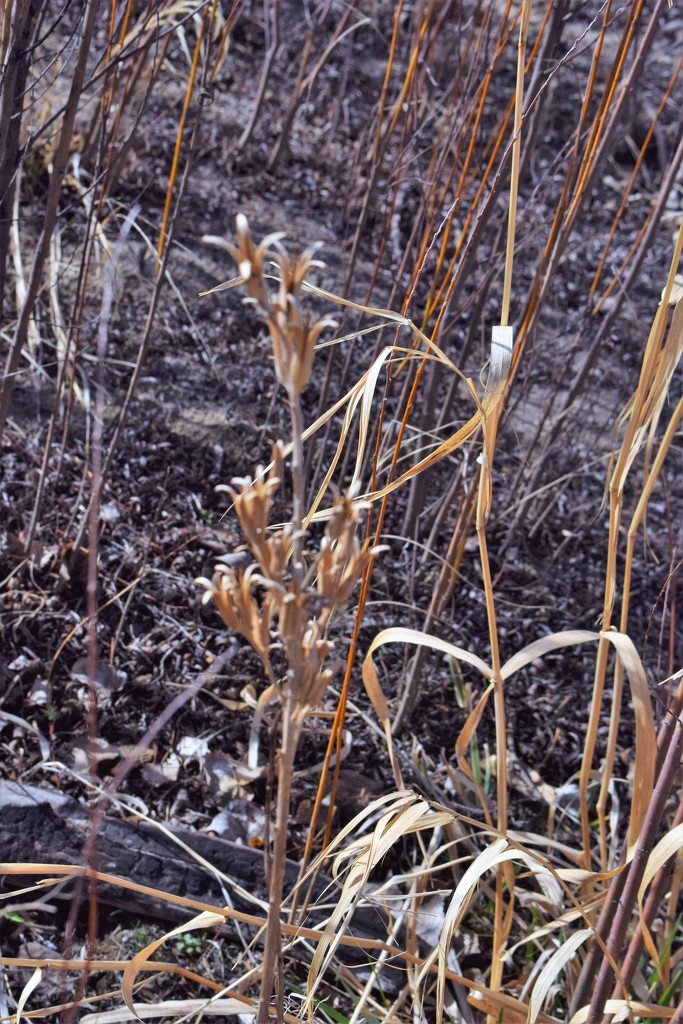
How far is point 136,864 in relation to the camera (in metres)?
1.28

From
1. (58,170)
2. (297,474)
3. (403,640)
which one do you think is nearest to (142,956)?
(403,640)

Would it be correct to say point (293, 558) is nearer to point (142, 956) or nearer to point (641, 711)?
point (142, 956)

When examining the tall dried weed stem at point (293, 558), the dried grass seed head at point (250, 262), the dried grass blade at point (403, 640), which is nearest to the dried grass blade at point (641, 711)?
the dried grass blade at point (403, 640)

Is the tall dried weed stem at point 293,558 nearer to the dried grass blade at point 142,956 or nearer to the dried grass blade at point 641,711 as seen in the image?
the dried grass blade at point 142,956

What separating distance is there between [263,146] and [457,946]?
10.1ft

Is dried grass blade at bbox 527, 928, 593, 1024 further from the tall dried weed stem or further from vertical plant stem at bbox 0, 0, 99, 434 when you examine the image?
vertical plant stem at bbox 0, 0, 99, 434

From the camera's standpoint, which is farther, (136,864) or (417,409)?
(417,409)

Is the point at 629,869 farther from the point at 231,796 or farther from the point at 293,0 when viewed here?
the point at 293,0

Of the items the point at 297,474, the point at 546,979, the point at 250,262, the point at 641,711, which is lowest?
the point at 546,979

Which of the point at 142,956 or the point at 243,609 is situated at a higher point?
the point at 243,609

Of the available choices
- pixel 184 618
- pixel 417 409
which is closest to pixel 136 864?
pixel 184 618

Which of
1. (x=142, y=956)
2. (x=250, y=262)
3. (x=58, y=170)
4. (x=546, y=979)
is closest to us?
(x=250, y=262)

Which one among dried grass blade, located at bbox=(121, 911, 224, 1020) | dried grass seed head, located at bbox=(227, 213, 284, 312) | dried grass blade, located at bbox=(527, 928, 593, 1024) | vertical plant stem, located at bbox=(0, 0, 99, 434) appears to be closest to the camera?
dried grass seed head, located at bbox=(227, 213, 284, 312)

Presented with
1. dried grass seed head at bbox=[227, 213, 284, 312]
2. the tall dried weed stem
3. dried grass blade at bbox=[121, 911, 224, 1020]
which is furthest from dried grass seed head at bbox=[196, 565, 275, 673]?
dried grass blade at bbox=[121, 911, 224, 1020]
